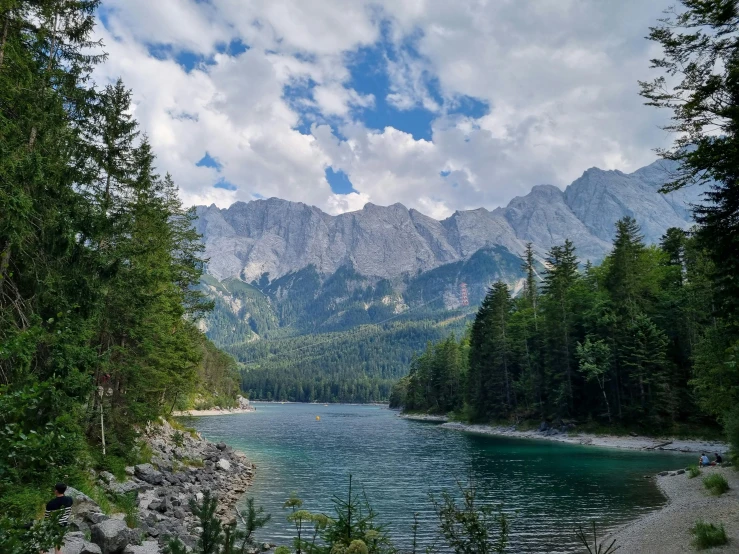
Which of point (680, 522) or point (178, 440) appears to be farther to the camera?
point (178, 440)

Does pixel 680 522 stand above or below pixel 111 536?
below

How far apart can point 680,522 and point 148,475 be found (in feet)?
80.6

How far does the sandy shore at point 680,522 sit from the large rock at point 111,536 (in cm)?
1656

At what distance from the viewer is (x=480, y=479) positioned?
32500 mm

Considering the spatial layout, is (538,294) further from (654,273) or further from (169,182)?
(169,182)

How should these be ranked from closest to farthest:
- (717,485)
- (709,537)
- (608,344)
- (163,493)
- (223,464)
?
(709,537) → (163,493) → (717,485) → (223,464) → (608,344)

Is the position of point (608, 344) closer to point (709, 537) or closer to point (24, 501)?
point (709, 537)

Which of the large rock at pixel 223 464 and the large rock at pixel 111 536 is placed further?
the large rock at pixel 223 464

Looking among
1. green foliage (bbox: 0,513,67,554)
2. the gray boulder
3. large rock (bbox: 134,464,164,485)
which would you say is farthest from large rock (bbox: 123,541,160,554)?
large rock (bbox: 134,464,164,485)

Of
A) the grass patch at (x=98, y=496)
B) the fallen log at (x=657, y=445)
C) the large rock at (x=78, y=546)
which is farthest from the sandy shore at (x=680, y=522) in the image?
the fallen log at (x=657, y=445)

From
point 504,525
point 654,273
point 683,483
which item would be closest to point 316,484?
point 683,483

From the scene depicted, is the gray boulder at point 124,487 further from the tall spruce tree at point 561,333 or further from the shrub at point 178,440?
the tall spruce tree at point 561,333

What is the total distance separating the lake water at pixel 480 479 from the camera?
2195 cm

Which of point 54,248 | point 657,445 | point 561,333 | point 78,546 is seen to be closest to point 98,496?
point 78,546
